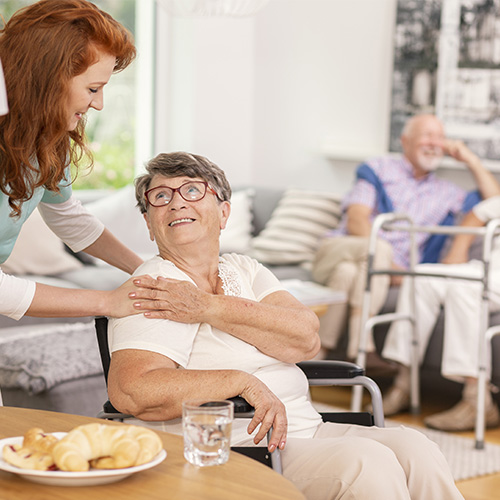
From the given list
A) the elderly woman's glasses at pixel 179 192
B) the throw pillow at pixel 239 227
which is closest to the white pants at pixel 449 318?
the throw pillow at pixel 239 227

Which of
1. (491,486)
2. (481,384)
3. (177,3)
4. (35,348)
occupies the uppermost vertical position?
(177,3)

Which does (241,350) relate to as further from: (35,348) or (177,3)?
(177,3)

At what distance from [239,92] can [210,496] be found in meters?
4.68

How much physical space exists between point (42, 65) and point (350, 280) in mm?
2716

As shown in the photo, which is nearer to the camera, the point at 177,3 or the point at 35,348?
the point at 35,348

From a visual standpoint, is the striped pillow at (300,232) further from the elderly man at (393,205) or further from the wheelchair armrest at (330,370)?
the wheelchair armrest at (330,370)

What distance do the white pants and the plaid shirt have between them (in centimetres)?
25

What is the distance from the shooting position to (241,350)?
195cm

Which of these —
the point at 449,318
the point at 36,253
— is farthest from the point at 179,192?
the point at 36,253

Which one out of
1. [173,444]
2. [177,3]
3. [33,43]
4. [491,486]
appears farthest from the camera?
[177,3]

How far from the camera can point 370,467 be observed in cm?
172

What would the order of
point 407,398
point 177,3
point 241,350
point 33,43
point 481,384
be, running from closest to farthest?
point 33,43 → point 241,350 → point 481,384 → point 177,3 → point 407,398

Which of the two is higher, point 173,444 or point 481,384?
point 173,444

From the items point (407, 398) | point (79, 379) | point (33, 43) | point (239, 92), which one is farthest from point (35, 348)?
point (239, 92)
